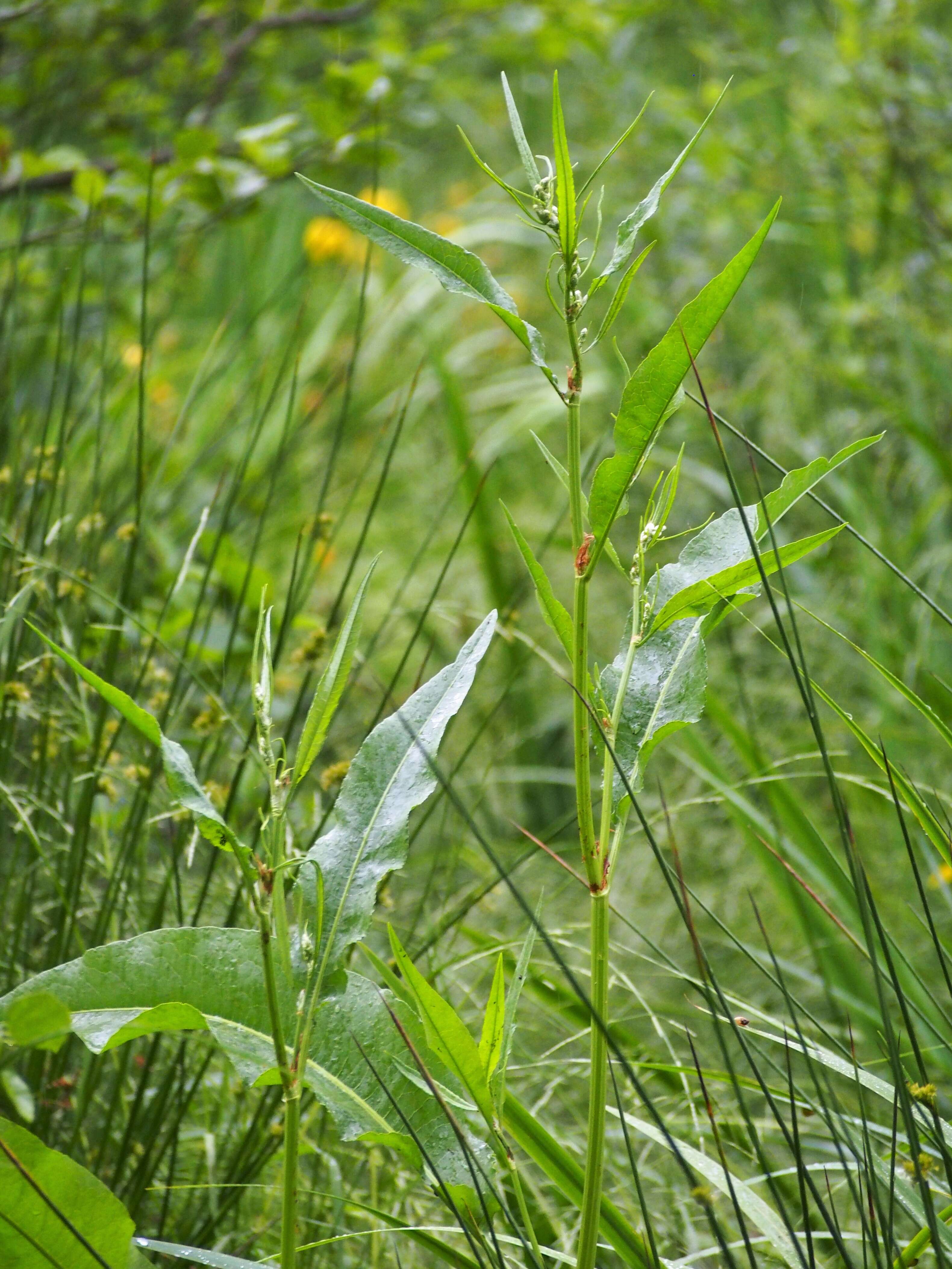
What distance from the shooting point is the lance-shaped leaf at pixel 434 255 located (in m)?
0.42

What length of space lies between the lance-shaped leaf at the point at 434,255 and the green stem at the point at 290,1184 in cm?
28

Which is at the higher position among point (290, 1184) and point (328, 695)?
point (328, 695)

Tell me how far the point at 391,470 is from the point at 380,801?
1.95 metres

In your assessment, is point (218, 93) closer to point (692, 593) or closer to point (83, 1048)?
point (83, 1048)

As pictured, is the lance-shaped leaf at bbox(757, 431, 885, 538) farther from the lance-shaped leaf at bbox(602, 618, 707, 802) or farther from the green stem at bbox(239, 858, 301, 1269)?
the green stem at bbox(239, 858, 301, 1269)

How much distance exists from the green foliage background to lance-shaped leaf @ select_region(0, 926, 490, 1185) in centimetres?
16

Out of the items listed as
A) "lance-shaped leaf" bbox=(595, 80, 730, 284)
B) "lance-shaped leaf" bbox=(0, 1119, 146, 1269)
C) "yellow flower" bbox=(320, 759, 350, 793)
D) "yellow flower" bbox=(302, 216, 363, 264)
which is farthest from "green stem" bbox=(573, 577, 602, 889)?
"yellow flower" bbox=(302, 216, 363, 264)

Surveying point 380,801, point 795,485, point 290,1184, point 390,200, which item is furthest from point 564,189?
point 390,200

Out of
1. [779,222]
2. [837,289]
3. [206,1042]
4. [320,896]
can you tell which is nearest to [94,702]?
[206,1042]

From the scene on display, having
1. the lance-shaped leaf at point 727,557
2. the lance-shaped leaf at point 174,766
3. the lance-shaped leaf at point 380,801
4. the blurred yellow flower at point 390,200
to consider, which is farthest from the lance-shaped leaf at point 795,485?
the blurred yellow flower at point 390,200

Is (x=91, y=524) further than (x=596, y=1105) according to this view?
Yes

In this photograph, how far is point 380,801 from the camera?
0.46 meters

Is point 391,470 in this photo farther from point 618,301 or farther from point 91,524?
point 618,301

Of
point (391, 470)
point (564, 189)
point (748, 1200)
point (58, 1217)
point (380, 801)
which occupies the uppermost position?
point (564, 189)
